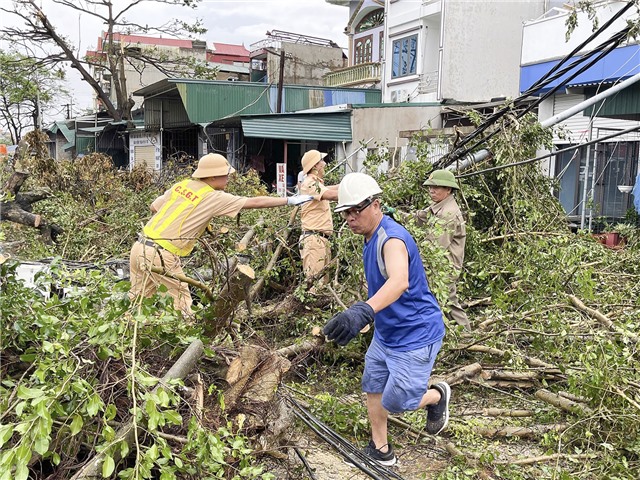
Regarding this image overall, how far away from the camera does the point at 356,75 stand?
27875mm

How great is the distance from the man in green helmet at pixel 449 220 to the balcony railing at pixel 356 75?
21.8 m

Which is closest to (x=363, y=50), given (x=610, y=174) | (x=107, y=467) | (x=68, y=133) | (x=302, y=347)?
(x=68, y=133)

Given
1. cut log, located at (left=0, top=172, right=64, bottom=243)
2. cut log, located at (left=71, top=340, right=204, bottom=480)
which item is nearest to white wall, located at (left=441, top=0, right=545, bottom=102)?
cut log, located at (left=0, top=172, right=64, bottom=243)

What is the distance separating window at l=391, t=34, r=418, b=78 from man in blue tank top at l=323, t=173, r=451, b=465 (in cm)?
2113

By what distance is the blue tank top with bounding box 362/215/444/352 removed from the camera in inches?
136

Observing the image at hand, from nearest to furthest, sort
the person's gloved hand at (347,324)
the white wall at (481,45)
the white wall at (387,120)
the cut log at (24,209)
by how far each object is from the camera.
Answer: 1. the person's gloved hand at (347,324)
2. the cut log at (24,209)
3. the white wall at (387,120)
4. the white wall at (481,45)

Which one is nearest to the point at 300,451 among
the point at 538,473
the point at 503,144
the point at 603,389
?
the point at 538,473

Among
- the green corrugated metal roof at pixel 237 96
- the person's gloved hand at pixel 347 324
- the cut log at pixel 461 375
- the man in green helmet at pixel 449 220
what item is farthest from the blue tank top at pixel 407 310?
the green corrugated metal roof at pixel 237 96

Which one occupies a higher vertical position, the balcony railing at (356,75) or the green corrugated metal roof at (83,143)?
the balcony railing at (356,75)

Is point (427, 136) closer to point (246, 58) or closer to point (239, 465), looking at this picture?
point (239, 465)

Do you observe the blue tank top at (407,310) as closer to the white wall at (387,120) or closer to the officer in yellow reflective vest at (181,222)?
the officer in yellow reflective vest at (181,222)

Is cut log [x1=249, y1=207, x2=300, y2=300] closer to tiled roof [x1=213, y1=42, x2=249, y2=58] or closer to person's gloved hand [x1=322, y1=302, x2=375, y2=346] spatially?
person's gloved hand [x1=322, y1=302, x2=375, y2=346]

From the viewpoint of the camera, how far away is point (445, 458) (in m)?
3.89

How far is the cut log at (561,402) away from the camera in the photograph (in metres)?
3.94
